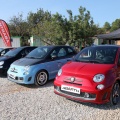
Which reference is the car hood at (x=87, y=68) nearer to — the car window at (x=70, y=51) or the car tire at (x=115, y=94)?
the car tire at (x=115, y=94)

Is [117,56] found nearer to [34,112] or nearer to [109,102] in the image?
[109,102]

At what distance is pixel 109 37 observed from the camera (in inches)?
780

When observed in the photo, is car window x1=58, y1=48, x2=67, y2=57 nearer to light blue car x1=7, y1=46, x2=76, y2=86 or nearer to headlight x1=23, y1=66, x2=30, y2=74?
light blue car x1=7, y1=46, x2=76, y2=86

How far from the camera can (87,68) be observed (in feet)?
17.1

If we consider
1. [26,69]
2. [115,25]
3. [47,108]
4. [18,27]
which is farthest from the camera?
[115,25]

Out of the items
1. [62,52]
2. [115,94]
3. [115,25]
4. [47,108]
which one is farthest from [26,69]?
[115,25]

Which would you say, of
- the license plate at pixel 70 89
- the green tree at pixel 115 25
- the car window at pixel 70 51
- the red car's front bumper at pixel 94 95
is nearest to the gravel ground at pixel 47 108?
the red car's front bumper at pixel 94 95

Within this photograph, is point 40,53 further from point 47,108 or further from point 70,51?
point 47,108

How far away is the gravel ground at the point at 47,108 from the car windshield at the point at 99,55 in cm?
122

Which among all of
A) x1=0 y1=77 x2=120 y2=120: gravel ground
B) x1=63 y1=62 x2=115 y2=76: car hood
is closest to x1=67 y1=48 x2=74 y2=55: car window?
x1=0 y1=77 x2=120 y2=120: gravel ground

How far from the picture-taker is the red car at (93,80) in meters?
4.78

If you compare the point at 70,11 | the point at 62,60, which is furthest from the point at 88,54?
the point at 70,11

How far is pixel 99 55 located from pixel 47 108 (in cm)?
213

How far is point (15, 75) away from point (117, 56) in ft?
12.1
